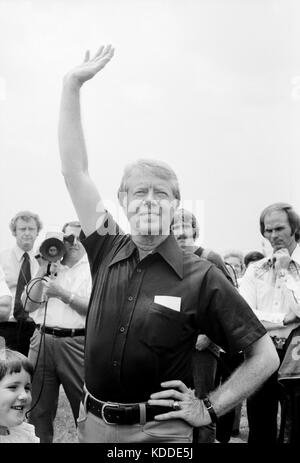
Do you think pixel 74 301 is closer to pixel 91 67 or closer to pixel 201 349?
pixel 201 349

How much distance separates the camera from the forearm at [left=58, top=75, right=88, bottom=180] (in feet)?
4.52

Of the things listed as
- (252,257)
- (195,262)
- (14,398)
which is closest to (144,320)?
(195,262)

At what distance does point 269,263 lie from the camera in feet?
8.63

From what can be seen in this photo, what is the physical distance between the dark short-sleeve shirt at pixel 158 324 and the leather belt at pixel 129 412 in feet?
0.07

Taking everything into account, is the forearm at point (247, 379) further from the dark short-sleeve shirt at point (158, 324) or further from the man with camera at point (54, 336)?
the man with camera at point (54, 336)

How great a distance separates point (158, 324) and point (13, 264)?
215 cm

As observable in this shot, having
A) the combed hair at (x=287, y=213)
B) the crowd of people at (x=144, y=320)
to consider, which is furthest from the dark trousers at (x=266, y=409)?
the crowd of people at (x=144, y=320)

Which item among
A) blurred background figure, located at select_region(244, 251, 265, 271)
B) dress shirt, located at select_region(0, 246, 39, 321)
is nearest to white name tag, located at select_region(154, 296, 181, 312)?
dress shirt, located at select_region(0, 246, 39, 321)

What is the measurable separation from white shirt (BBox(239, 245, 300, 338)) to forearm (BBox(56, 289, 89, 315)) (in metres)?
0.84

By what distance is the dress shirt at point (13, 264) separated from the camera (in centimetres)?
319

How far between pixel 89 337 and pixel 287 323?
1.41m

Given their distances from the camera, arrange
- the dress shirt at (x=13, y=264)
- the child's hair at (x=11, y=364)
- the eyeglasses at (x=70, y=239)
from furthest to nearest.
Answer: the dress shirt at (x=13, y=264)
the eyeglasses at (x=70, y=239)
the child's hair at (x=11, y=364)
